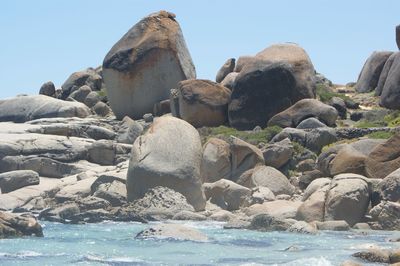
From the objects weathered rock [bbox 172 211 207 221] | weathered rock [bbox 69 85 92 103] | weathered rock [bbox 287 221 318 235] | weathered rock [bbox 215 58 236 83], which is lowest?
weathered rock [bbox 172 211 207 221]

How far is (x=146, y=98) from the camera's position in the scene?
1508 inches

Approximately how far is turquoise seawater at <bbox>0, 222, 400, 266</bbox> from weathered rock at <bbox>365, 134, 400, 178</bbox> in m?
4.01

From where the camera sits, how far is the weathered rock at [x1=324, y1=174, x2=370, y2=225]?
21.1m

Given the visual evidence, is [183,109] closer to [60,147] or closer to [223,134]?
[223,134]

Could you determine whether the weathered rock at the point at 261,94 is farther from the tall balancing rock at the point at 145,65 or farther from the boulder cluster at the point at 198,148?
the tall balancing rock at the point at 145,65

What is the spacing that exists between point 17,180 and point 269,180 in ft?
25.0

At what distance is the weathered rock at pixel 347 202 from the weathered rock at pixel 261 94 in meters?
12.9

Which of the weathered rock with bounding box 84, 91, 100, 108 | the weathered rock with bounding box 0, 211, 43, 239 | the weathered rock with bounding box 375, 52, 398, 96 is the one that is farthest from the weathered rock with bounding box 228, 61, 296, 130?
the weathered rock with bounding box 0, 211, 43, 239

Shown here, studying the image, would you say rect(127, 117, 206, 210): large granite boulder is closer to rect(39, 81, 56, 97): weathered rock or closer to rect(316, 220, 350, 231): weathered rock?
rect(316, 220, 350, 231): weathered rock

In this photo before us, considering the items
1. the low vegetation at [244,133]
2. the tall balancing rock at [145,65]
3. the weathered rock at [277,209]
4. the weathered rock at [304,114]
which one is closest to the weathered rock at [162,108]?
the tall balancing rock at [145,65]

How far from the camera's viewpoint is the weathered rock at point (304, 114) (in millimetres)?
32750

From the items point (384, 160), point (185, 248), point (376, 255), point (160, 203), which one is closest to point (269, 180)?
point (384, 160)

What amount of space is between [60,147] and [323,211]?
37.9 ft

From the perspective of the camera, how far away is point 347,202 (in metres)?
21.1
